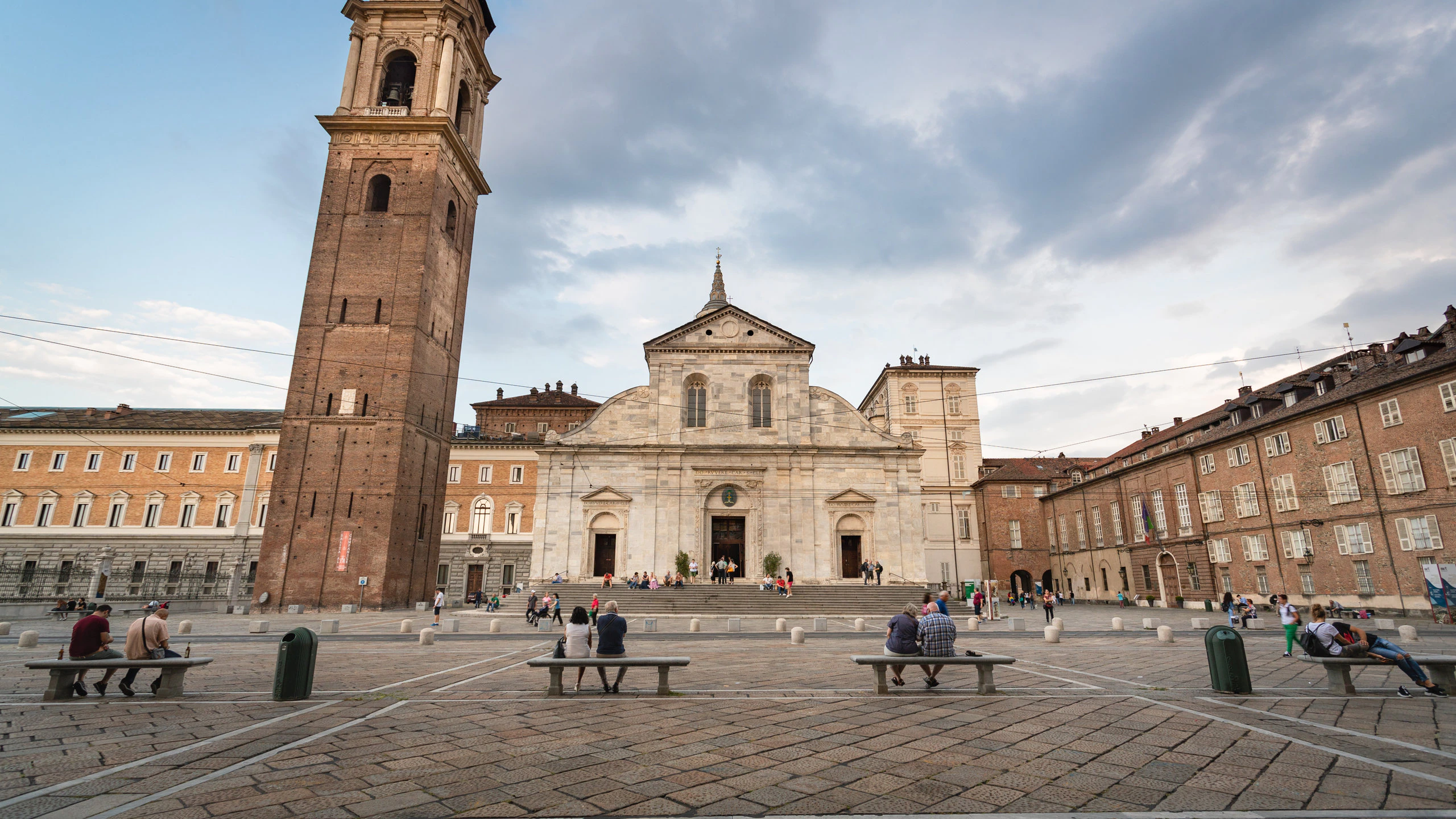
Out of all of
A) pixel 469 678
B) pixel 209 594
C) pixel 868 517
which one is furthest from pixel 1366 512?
pixel 209 594

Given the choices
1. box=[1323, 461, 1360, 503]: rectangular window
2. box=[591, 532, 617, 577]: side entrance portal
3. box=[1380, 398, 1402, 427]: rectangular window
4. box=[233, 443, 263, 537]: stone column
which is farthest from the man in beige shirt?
box=[233, 443, 263, 537]: stone column

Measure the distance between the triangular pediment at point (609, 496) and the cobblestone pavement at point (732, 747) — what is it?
868 inches

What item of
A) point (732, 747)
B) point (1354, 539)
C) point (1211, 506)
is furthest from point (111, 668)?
point (1211, 506)

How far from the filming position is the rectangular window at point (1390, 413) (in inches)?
910

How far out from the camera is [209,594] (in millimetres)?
41188

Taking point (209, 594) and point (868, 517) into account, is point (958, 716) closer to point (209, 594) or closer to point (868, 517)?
point (868, 517)

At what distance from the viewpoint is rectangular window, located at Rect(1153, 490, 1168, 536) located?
3562 centimetres

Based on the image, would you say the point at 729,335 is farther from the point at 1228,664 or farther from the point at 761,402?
the point at 1228,664

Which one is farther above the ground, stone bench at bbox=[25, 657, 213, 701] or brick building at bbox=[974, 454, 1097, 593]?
brick building at bbox=[974, 454, 1097, 593]

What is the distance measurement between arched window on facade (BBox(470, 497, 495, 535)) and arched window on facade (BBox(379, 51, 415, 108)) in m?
23.1

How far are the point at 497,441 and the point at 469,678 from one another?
36.1 m

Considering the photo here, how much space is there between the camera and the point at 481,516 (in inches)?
1729

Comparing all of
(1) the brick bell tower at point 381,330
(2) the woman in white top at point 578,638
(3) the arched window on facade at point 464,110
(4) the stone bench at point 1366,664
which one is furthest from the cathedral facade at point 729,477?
(4) the stone bench at point 1366,664

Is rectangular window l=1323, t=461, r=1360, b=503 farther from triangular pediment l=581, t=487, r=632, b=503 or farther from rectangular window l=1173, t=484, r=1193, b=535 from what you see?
triangular pediment l=581, t=487, r=632, b=503
